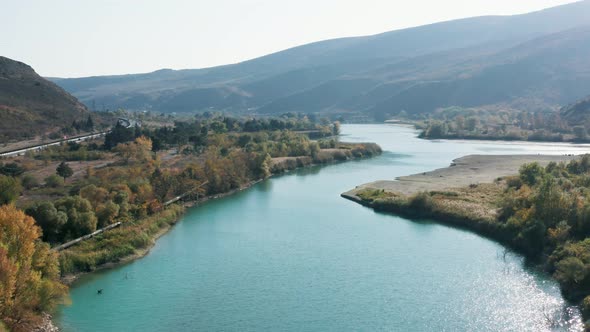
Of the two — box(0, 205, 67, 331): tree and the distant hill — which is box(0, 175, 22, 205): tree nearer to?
box(0, 205, 67, 331): tree

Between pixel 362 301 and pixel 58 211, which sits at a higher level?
pixel 58 211

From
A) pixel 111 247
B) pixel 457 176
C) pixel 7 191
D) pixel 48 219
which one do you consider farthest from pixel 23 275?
pixel 457 176

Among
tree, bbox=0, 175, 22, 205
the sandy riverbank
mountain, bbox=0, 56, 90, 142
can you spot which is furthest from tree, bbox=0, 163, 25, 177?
the sandy riverbank

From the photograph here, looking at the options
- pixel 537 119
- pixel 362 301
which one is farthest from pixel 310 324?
pixel 537 119

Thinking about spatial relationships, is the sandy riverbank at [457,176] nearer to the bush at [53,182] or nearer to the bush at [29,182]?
the bush at [53,182]

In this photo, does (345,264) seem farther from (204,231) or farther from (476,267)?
(204,231)

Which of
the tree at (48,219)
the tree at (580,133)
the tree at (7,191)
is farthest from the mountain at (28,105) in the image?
the tree at (580,133)
